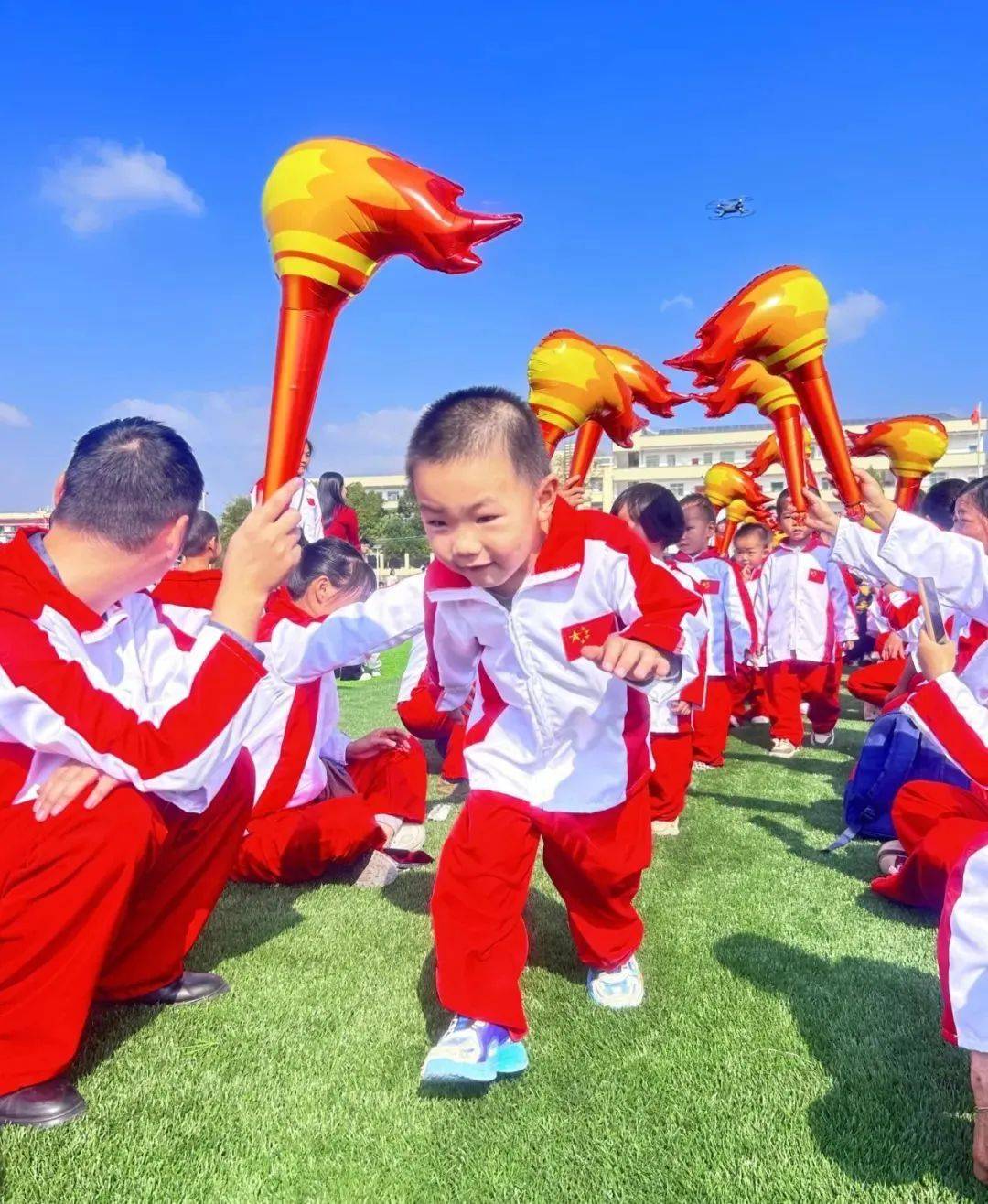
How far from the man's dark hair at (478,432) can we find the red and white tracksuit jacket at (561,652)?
0.24m

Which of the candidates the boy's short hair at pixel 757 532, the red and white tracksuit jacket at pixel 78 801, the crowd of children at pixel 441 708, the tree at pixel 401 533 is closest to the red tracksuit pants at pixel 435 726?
the crowd of children at pixel 441 708

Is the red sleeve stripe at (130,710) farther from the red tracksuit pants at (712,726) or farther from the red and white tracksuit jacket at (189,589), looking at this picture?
the red tracksuit pants at (712,726)

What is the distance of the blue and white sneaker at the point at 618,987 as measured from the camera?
2.57 metres

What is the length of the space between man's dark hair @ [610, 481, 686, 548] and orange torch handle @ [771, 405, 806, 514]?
62cm

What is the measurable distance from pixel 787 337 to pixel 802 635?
3.85 m

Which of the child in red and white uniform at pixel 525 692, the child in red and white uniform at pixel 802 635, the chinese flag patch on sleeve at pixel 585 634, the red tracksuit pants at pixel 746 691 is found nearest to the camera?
the child in red and white uniform at pixel 525 692

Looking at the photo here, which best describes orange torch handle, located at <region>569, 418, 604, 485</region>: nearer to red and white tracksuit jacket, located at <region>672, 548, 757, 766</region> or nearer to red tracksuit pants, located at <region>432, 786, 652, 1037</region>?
red and white tracksuit jacket, located at <region>672, 548, 757, 766</region>

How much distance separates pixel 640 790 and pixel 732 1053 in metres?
0.74

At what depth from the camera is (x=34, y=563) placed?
2.30 m

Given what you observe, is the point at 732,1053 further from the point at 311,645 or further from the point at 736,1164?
the point at 311,645

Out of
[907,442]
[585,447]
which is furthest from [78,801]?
[907,442]

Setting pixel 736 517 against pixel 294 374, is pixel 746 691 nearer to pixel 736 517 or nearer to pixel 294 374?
pixel 736 517

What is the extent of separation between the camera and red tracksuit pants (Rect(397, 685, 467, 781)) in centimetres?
516

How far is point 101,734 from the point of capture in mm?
2156
